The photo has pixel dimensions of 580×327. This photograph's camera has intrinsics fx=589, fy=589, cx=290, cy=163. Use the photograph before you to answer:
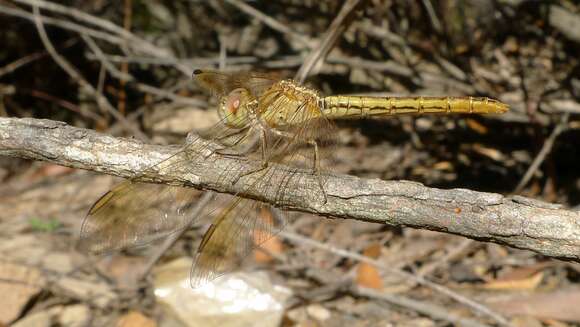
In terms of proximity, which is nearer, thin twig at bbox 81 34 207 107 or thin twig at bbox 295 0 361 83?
thin twig at bbox 295 0 361 83

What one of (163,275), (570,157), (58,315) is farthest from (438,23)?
(58,315)

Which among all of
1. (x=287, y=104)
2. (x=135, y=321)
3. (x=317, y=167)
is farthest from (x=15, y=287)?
(x=317, y=167)

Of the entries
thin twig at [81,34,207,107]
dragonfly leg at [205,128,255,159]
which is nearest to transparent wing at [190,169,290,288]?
dragonfly leg at [205,128,255,159]

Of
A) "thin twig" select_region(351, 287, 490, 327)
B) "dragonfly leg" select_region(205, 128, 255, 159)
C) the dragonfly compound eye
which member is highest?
the dragonfly compound eye

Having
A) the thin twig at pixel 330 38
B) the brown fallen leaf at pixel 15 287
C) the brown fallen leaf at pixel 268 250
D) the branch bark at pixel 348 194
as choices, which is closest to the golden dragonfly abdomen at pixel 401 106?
the thin twig at pixel 330 38

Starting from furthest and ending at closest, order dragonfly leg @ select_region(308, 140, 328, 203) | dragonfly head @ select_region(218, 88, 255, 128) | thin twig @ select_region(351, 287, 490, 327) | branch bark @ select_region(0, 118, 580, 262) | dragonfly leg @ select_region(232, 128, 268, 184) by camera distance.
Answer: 1. thin twig @ select_region(351, 287, 490, 327)
2. dragonfly head @ select_region(218, 88, 255, 128)
3. dragonfly leg @ select_region(232, 128, 268, 184)
4. dragonfly leg @ select_region(308, 140, 328, 203)
5. branch bark @ select_region(0, 118, 580, 262)

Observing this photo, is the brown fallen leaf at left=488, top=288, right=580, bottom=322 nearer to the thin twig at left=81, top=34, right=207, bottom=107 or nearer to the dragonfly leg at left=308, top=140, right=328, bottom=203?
the dragonfly leg at left=308, top=140, right=328, bottom=203

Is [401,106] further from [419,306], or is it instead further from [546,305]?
[546,305]
